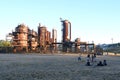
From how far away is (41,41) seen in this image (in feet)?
437

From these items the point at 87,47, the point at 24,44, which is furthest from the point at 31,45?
the point at 87,47

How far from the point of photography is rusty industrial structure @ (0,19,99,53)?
418 feet

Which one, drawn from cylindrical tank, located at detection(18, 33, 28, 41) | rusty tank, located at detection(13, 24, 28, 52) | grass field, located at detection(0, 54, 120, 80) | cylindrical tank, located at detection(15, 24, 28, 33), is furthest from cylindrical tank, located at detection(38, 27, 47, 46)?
grass field, located at detection(0, 54, 120, 80)

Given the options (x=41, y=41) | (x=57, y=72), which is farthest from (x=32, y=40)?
(x=57, y=72)

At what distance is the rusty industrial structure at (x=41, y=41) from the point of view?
127 m

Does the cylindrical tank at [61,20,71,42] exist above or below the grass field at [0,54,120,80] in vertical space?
above

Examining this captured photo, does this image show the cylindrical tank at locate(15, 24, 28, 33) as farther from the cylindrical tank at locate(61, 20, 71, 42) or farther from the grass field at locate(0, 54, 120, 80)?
the grass field at locate(0, 54, 120, 80)

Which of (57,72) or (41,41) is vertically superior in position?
(41,41)

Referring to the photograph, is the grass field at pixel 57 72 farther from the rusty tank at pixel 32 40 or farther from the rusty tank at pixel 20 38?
the rusty tank at pixel 32 40

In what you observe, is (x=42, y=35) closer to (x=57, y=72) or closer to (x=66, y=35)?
(x=66, y=35)

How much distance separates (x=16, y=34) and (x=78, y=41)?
30.4 meters

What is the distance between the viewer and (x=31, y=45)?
5079 inches

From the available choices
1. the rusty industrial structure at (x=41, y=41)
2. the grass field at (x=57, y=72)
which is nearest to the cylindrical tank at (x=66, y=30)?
the rusty industrial structure at (x=41, y=41)

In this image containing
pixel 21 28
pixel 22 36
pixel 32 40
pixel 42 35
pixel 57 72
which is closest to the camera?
pixel 57 72
